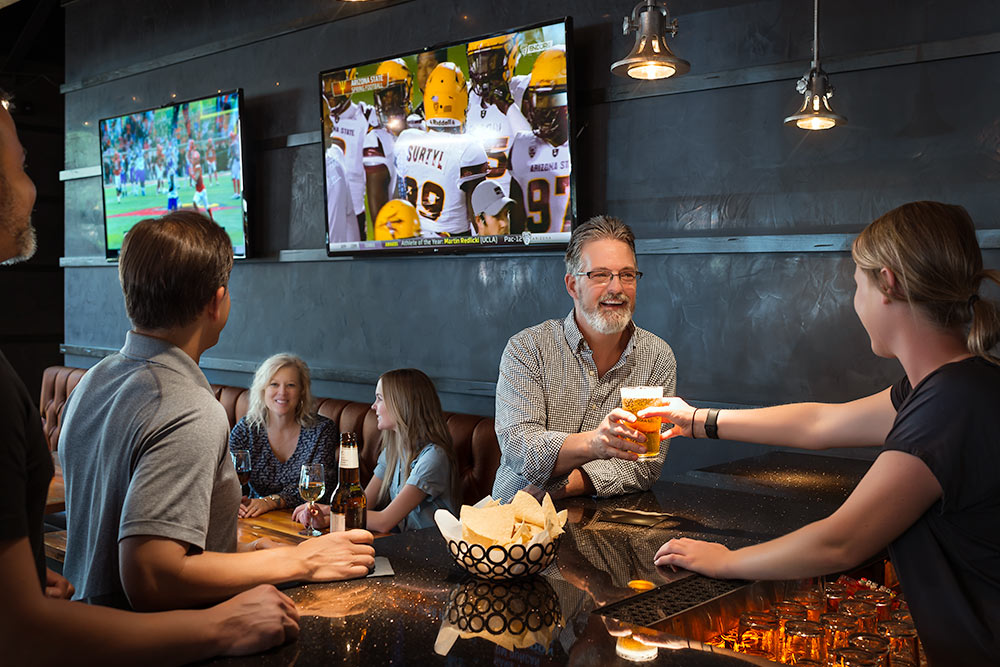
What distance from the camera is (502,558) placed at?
1.56 meters

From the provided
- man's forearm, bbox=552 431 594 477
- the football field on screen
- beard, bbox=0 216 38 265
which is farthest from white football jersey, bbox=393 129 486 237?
beard, bbox=0 216 38 265

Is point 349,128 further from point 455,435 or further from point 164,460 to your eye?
point 164,460

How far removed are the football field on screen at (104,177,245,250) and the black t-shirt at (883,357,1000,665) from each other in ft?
13.8

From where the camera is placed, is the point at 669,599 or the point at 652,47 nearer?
the point at 669,599

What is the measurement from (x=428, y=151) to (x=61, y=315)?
5.70 meters

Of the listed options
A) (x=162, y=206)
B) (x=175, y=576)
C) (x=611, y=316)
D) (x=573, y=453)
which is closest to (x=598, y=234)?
(x=611, y=316)

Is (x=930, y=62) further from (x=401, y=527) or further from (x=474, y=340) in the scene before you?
(x=401, y=527)

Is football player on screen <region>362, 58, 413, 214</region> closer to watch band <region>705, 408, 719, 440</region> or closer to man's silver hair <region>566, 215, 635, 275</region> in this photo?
man's silver hair <region>566, 215, 635, 275</region>

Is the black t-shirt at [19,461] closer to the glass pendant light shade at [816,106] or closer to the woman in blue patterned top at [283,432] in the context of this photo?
the glass pendant light shade at [816,106]

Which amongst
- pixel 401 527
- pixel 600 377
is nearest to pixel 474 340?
pixel 401 527

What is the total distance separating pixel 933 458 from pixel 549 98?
2668mm

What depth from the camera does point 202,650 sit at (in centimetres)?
123

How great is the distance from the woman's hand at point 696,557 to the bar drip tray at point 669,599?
2cm

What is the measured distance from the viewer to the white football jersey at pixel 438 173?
409 centimetres
